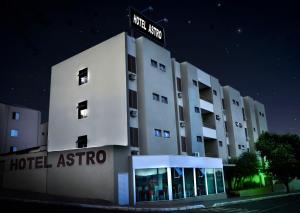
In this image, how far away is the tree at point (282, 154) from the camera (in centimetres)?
4325

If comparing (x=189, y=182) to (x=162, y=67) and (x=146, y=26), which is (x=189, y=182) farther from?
(x=146, y=26)

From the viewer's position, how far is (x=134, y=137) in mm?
29438

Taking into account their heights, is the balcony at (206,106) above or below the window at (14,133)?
above

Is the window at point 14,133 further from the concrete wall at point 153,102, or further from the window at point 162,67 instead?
the window at point 162,67

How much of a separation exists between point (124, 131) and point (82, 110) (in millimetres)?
7117

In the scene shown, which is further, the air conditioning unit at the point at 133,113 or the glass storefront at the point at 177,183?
the air conditioning unit at the point at 133,113

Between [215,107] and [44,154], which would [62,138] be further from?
[215,107]

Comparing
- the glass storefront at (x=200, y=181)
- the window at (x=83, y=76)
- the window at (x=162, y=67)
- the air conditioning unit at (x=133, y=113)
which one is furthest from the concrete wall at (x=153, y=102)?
the window at (x=83, y=76)

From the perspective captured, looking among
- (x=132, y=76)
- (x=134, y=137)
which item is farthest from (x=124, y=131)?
(x=132, y=76)

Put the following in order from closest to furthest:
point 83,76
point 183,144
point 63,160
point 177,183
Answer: point 177,183, point 63,160, point 83,76, point 183,144

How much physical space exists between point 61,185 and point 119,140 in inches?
267

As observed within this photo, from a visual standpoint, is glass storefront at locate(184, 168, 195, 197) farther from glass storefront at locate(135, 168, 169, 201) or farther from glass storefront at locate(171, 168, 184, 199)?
glass storefront at locate(135, 168, 169, 201)

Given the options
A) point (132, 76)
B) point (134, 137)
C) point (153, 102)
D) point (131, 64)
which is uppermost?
point (131, 64)

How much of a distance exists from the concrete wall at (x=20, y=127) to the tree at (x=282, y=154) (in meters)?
41.7
